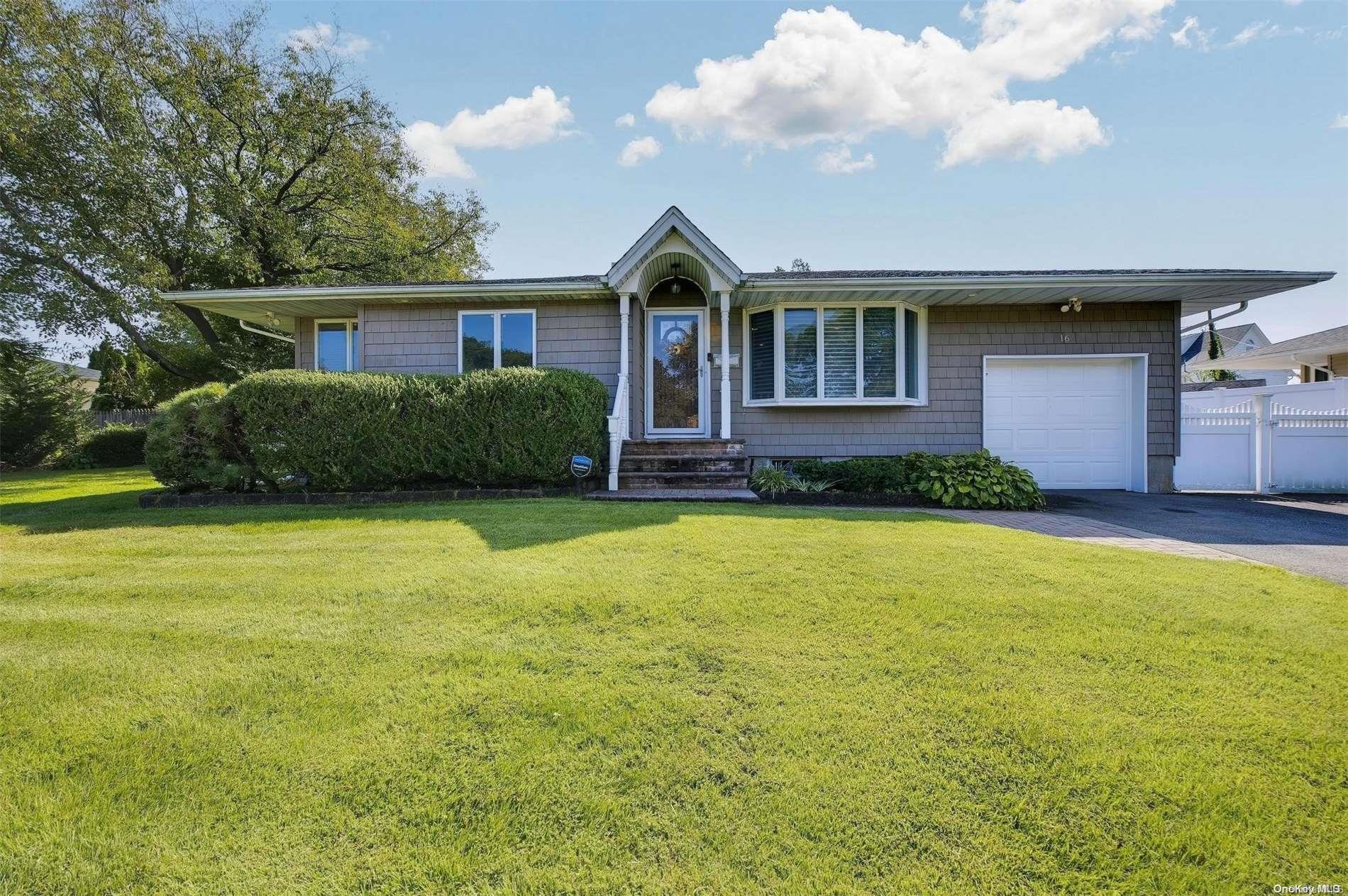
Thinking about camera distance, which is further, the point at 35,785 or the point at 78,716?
the point at 78,716

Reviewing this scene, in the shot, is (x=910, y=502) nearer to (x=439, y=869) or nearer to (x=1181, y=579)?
(x=1181, y=579)

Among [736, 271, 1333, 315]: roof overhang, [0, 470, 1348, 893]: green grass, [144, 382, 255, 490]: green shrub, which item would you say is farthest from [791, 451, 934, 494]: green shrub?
[144, 382, 255, 490]: green shrub

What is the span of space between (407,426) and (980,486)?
7.34 meters

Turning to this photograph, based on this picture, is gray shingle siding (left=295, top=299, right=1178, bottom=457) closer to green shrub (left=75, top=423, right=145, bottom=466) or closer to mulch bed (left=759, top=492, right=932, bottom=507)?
mulch bed (left=759, top=492, right=932, bottom=507)

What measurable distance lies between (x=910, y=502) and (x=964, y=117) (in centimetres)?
861

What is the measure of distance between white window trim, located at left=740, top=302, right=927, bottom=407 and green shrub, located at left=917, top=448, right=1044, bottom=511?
1734 mm

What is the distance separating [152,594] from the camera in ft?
11.7

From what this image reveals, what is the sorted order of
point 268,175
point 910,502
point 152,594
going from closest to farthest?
point 152,594 → point 910,502 → point 268,175

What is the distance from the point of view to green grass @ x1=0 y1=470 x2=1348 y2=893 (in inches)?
63.4

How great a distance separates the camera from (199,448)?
724 centimetres

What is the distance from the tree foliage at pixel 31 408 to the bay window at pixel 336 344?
10966 millimetres

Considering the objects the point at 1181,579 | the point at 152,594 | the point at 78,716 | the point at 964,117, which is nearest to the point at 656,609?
the point at 78,716

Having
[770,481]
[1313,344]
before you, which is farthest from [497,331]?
[1313,344]

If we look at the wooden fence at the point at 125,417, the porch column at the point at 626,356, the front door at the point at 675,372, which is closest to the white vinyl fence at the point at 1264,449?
the front door at the point at 675,372
